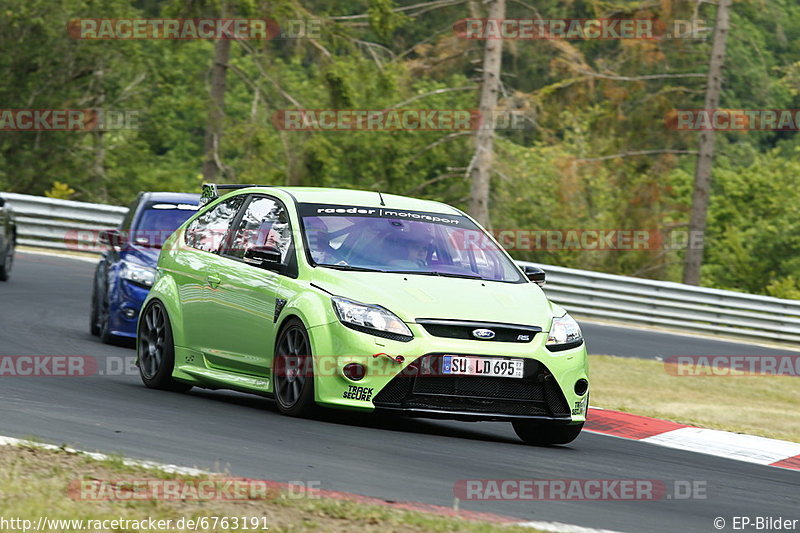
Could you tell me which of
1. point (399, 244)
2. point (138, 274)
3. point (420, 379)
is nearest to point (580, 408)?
point (420, 379)

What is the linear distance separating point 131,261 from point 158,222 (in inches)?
26.3

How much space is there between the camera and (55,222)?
25.2 metres

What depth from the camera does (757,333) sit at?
25.8m

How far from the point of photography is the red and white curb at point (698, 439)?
9773mm

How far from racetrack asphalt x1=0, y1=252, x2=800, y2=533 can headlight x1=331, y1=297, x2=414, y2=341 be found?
2.10 feet

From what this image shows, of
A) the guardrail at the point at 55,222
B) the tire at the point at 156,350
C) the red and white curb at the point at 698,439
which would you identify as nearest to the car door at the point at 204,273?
the tire at the point at 156,350

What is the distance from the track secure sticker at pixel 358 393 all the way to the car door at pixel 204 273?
1.53 m

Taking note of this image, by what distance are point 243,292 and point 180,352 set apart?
3.33ft

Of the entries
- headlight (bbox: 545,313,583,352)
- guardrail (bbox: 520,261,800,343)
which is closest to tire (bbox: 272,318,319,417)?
headlight (bbox: 545,313,583,352)

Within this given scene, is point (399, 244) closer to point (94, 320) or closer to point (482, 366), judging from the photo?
point (482, 366)

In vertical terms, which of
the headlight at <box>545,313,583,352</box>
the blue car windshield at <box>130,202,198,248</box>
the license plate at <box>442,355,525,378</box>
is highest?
the blue car windshield at <box>130,202,198,248</box>

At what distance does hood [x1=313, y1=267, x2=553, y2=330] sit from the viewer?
8.56m

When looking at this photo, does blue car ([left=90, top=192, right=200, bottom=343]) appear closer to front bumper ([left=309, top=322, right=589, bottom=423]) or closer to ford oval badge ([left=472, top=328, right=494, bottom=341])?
front bumper ([left=309, top=322, right=589, bottom=423])

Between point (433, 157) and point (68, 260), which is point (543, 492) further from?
point (433, 157)
